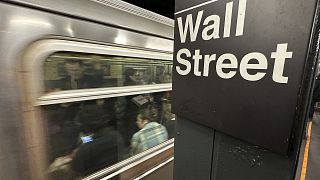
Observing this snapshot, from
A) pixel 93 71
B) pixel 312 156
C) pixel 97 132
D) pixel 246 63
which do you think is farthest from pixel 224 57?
pixel 312 156

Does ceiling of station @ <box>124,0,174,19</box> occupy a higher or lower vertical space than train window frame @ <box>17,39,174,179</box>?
higher

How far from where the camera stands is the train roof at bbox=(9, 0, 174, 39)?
1132 mm

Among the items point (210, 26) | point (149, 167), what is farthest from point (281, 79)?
point (149, 167)

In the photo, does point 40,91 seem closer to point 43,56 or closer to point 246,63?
point 43,56

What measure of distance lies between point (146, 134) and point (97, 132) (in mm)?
720

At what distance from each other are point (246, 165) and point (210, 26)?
1.95 feet

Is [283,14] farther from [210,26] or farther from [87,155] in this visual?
[87,155]

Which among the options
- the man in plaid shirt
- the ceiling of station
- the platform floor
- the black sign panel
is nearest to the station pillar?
the black sign panel

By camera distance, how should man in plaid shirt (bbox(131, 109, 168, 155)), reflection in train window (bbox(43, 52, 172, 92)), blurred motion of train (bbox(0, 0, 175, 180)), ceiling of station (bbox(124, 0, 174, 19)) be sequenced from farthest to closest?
ceiling of station (bbox(124, 0, 174, 19)), man in plaid shirt (bbox(131, 109, 168, 155)), reflection in train window (bbox(43, 52, 172, 92)), blurred motion of train (bbox(0, 0, 175, 180))

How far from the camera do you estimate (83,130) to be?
4.83ft

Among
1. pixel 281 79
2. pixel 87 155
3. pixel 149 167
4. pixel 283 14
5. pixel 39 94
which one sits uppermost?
pixel 283 14

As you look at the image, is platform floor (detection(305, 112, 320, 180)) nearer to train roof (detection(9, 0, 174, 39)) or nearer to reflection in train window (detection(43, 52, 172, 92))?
reflection in train window (detection(43, 52, 172, 92))

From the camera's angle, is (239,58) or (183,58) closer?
(239,58)

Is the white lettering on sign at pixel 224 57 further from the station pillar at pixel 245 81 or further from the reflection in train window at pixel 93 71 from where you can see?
the reflection in train window at pixel 93 71
